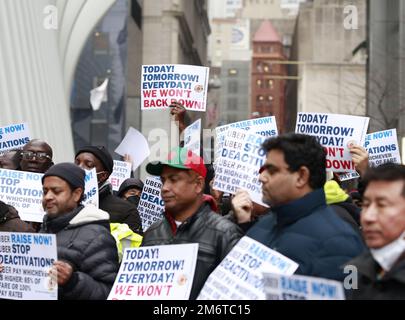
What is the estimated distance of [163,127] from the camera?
47000 millimetres

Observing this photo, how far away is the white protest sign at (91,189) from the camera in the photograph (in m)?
8.19

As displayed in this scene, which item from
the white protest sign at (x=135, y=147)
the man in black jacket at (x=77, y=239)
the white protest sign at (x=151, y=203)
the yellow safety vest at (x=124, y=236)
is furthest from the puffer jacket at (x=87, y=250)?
the white protest sign at (x=135, y=147)

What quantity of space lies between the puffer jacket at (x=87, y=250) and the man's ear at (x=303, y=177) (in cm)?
138

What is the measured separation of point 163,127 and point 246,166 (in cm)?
3968

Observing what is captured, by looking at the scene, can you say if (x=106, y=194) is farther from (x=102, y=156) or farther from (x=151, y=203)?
(x=151, y=203)

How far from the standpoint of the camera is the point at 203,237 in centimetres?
592

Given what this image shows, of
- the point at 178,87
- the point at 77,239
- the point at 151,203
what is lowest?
the point at 151,203

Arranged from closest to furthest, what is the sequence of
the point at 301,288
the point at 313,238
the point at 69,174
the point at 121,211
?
the point at 301,288 → the point at 313,238 → the point at 69,174 → the point at 121,211

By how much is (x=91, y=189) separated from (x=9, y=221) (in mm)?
1101

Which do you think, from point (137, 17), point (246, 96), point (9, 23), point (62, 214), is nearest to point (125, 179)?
point (62, 214)

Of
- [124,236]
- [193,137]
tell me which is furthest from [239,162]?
[193,137]

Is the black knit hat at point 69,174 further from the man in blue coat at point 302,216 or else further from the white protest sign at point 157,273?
the man in blue coat at point 302,216
